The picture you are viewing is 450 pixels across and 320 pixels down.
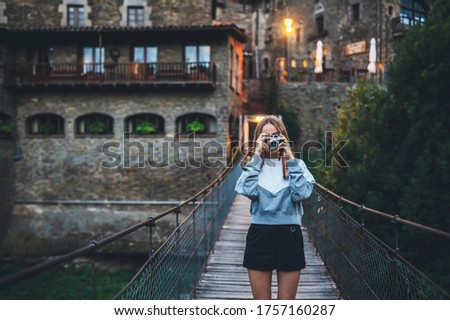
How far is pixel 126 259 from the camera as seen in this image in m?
19.1

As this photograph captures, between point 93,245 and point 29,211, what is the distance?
18.9 meters

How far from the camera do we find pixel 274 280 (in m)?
5.53

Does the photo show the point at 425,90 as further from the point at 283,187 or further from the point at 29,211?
the point at 29,211

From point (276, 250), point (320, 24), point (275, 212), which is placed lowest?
point (276, 250)

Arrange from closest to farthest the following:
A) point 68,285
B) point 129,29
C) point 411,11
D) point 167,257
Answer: point 167,257, point 68,285, point 129,29, point 411,11

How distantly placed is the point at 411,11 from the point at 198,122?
1686 cm

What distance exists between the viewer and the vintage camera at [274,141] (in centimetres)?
287

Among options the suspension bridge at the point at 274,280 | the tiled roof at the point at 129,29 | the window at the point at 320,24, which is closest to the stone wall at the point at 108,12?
the tiled roof at the point at 129,29

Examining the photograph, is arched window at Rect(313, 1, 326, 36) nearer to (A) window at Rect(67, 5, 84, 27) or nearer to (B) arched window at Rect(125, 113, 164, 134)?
(B) arched window at Rect(125, 113, 164, 134)

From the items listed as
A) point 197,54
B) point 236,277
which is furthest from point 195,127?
point 236,277

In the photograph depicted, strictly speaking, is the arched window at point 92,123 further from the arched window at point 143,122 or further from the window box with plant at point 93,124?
the arched window at point 143,122

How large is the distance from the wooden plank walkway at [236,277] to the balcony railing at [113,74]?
1197cm

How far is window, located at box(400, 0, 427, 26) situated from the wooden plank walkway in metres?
22.9

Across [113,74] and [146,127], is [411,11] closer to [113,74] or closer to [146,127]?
[146,127]
